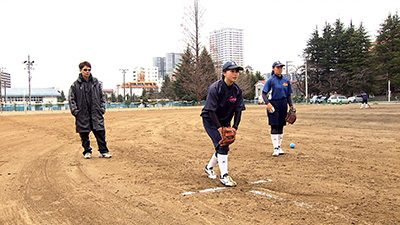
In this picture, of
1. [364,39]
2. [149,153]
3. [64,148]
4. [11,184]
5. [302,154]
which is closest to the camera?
[11,184]

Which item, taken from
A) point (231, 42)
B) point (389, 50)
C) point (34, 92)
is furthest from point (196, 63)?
point (231, 42)

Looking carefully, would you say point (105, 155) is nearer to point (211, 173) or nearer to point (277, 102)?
point (211, 173)

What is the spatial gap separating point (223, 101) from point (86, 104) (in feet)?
12.2

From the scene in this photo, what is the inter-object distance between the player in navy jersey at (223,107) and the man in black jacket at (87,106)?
10.8 feet

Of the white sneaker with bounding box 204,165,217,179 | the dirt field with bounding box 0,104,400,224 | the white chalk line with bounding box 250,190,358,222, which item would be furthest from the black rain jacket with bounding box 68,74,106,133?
the white chalk line with bounding box 250,190,358,222

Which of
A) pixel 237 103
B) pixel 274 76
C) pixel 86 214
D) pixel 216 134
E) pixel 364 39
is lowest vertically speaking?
pixel 86 214

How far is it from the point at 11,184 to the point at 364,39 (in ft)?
234

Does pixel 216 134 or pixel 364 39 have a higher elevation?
pixel 364 39

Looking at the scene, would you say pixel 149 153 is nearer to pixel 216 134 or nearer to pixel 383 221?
pixel 216 134

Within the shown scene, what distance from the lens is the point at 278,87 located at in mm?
7023

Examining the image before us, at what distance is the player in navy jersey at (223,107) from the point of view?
446 centimetres

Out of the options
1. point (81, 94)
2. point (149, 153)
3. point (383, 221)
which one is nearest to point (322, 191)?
point (383, 221)

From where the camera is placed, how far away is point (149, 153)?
293 inches

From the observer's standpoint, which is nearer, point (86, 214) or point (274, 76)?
point (86, 214)
